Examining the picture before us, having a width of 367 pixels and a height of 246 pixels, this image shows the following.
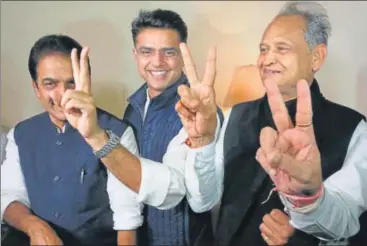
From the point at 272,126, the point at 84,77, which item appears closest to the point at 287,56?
the point at 272,126

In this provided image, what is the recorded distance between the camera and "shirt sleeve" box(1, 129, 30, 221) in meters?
0.96

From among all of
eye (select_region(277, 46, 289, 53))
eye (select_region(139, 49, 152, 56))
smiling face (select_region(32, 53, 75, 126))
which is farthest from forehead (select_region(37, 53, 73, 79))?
eye (select_region(277, 46, 289, 53))

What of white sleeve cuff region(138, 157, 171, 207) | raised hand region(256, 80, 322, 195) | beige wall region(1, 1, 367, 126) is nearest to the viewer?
raised hand region(256, 80, 322, 195)

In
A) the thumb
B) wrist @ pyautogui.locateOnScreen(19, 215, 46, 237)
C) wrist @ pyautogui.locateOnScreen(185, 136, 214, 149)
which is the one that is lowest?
wrist @ pyautogui.locateOnScreen(19, 215, 46, 237)

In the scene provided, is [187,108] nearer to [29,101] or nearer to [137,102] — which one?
[137,102]

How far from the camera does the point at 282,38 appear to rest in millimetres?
968

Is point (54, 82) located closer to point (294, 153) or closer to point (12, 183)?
point (12, 183)

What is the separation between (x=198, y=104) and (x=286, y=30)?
0.71ft

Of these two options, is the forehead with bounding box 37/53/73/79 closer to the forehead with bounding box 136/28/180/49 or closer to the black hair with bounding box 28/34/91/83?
the black hair with bounding box 28/34/91/83

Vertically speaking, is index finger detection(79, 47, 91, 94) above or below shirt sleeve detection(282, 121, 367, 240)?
above

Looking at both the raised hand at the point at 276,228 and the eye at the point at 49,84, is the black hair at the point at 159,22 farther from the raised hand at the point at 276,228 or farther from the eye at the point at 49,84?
the raised hand at the point at 276,228

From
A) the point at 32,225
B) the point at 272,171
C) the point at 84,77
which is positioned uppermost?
the point at 84,77

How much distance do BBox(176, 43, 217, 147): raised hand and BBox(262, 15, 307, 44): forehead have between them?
15 centimetres

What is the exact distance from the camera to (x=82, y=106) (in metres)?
0.87
